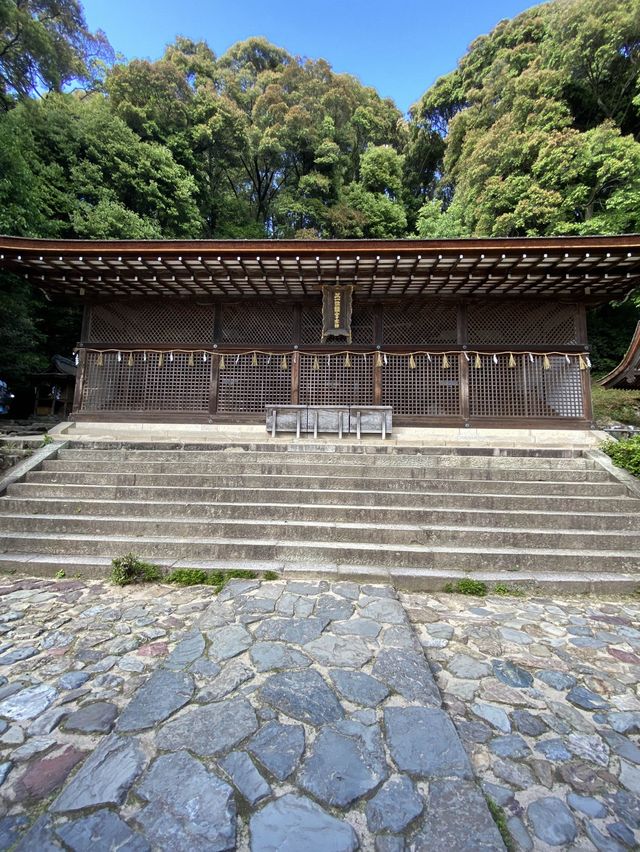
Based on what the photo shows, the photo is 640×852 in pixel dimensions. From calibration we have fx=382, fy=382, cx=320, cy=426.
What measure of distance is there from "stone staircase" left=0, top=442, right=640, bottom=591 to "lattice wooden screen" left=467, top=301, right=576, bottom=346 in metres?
3.96

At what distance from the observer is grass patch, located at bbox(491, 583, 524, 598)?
4133 mm

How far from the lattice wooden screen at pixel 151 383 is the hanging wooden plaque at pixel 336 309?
3.33 m

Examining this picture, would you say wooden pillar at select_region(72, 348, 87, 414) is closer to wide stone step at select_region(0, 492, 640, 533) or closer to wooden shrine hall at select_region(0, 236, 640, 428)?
wooden shrine hall at select_region(0, 236, 640, 428)

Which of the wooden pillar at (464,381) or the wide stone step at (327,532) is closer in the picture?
the wide stone step at (327,532)

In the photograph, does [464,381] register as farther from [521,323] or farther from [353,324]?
[353,324]

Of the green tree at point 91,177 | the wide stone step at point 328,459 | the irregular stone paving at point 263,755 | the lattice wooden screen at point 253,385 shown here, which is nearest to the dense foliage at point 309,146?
the green tree at point 91,177

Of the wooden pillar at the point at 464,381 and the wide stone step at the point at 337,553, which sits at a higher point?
the wooden pillar at the point at 464,381

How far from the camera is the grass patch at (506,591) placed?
163 inches

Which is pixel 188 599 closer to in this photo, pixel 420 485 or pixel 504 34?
pixel 420 485

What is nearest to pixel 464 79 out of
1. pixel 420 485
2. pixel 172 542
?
pixel 420 485

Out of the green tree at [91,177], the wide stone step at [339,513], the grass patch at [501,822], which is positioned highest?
the green tree at [91,177]

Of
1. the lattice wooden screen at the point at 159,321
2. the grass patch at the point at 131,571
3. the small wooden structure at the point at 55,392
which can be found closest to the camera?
the grass patch at the point at 131,571

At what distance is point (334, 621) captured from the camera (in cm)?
333

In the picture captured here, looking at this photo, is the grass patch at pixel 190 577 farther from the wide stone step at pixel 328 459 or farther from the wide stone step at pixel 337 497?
the wide stone step at pixel 328 459
